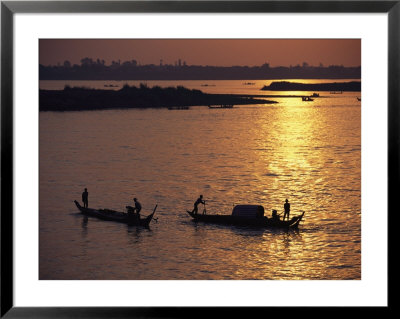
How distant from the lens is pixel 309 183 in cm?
831

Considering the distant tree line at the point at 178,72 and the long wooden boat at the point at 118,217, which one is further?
the long wooden boat at the point at 118,217

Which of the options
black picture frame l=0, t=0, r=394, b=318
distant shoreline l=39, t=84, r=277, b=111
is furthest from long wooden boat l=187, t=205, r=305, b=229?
black picture frame l=0, t=0, r=394, b=318

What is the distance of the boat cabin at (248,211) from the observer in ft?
32.0

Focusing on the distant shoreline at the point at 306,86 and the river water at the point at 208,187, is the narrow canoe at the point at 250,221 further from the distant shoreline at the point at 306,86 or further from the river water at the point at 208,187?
the distant shoreline at the point at 306,86

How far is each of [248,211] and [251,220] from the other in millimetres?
360

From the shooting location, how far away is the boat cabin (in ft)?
32.0

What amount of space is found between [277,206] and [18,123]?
14.6 ft

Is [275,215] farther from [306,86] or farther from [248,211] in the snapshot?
[306,86]

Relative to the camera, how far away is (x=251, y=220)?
968 centimetres

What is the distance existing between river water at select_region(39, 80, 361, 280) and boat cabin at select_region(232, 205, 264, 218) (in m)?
0.14

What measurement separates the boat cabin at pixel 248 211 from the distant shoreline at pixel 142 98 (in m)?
1.69

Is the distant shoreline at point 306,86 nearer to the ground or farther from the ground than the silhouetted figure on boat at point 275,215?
farther from the ground

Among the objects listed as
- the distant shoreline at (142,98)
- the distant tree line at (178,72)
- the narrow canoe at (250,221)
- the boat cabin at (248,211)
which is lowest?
the narrow canoe at (250,221)

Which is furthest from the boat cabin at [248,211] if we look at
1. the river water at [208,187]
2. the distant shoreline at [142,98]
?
the distant shoreline at [142,98]
